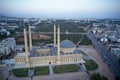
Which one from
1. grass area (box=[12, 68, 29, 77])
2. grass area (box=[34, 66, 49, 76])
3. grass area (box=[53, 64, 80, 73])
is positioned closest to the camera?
grass area (box=[12, 68, 29, 77])

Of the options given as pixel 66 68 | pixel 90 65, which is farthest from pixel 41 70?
pixel 90 65

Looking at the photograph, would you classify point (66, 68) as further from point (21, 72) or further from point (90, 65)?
point (21, 72)

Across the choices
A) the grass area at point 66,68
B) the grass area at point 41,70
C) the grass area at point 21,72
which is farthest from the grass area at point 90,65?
the grass area at point 21,72

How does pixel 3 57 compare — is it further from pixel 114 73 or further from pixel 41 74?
pixel 114 73

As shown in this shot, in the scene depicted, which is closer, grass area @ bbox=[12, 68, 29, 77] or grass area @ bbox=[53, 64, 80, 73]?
grass area @ bbox=[12, 68, 29, 77]

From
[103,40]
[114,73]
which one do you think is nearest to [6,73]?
[114,73]

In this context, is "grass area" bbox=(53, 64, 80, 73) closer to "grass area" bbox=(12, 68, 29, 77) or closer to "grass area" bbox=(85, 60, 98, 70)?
"grass area" bbox=(85, 60, 98, 70)

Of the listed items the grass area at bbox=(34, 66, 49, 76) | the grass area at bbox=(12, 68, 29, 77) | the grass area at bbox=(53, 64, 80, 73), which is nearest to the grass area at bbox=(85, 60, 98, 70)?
the grass area at bbox=(53, 64, 80, 73)

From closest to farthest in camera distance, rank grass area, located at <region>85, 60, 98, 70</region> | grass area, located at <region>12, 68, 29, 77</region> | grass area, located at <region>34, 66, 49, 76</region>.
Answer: grass area, located at <region>12, 68, 29, 77</region>
grass area, located at <region>34, 66, 49, 76</region>
grass area, located at <region>85, 60, 98, 70</region>

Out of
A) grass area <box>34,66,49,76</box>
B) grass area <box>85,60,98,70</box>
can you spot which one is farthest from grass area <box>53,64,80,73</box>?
grass area <box>85,60,98,70</box>

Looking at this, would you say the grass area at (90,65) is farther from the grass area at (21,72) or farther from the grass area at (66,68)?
the grass area at (21,72)
